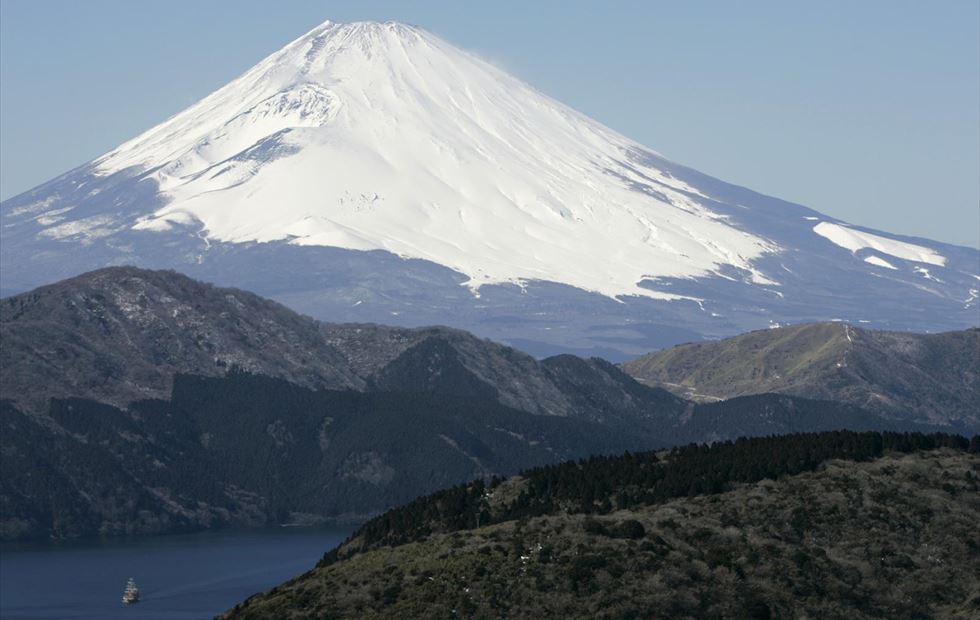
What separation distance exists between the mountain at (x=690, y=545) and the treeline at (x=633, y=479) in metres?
0.19

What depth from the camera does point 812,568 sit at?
124 meters

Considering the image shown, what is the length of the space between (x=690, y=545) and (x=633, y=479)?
1796 centimetres

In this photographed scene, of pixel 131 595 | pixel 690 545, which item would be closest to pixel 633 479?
pixel 690 545

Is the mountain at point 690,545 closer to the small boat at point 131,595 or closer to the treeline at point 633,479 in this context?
the treeline at point 633,479

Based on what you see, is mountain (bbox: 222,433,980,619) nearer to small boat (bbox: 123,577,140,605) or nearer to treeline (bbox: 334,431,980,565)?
treeline (bbox: 334,431,980,565)

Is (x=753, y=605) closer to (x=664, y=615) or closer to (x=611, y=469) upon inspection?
(x=664, y=615)

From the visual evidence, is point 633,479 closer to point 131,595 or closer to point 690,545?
point 690,545

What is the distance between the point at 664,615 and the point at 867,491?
23.9 m

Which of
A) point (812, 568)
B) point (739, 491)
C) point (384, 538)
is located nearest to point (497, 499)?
point (384, 538)

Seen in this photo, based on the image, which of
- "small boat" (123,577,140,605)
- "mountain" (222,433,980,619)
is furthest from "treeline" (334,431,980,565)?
"small boat" (123,577,140,605)

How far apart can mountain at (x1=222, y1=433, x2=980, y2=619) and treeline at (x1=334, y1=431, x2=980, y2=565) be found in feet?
0.61

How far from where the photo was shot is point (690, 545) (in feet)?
412

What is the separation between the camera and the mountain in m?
119

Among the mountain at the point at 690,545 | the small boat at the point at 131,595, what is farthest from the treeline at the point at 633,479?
the small boat at the point at 131,595
